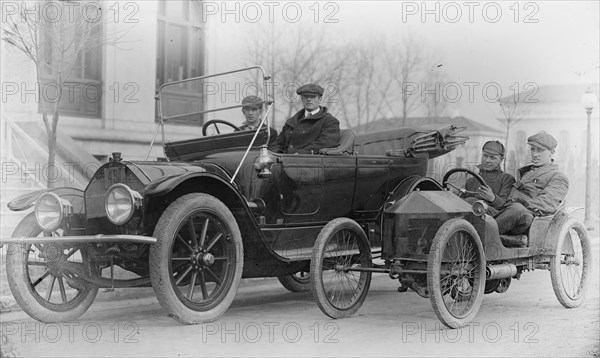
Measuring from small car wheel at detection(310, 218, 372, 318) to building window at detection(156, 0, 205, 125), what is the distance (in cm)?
703

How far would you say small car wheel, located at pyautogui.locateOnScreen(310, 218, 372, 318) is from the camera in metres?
5.73

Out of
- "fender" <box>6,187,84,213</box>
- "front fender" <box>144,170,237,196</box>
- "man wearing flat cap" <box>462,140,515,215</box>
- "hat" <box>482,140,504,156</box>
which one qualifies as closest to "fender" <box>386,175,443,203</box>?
"man wearing flat cap" <box>462,140,515,215</box>

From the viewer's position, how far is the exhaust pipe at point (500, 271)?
6.07 m

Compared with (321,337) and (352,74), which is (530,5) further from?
(352,74)

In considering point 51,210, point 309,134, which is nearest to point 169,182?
point 51,210

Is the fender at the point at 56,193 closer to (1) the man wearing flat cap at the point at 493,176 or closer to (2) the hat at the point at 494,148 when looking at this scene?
(1) the man wearing flat cap at the point at 493,176

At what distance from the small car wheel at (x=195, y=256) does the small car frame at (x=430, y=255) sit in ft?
2.15

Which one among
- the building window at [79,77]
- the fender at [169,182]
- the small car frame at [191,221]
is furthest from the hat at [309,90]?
the building window at [79,77]

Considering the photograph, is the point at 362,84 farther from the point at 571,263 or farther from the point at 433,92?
the point at 571,263

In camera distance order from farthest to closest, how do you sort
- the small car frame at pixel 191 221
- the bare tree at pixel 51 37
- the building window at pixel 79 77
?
the building window at pixel 79 77 < the bare tree at pixel 51 37 < the small car frame at pixel 191 221

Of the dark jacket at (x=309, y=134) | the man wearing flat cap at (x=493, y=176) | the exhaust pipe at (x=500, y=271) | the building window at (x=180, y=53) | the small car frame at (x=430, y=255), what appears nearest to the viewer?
the small car frame at (x=430, y=255)

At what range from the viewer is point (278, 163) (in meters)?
6.31

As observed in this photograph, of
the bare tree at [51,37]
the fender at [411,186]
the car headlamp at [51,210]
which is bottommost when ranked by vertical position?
the car headlamp at [51,210]

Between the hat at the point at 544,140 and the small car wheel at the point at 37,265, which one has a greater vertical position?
the hat at the point at 544,140
